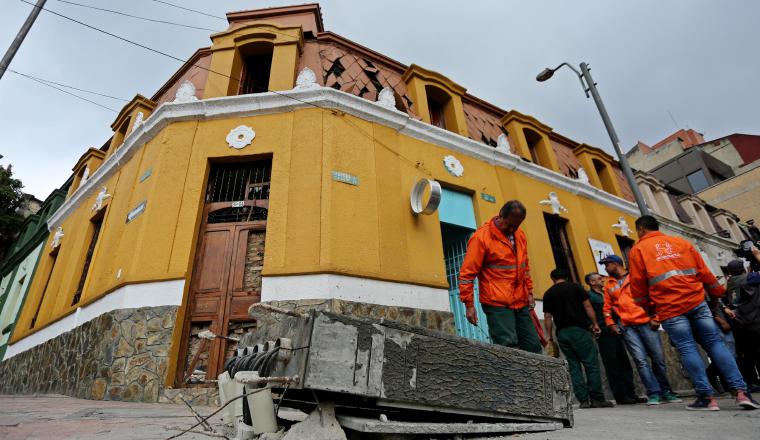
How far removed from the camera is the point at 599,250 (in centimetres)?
1070

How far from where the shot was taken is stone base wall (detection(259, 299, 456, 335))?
18.4 feet

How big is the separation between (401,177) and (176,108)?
466 cm

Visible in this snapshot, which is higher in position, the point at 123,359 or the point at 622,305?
the point at 622,305

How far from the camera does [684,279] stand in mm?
3299

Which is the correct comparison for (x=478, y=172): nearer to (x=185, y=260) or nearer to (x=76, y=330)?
(x=185, y=260)

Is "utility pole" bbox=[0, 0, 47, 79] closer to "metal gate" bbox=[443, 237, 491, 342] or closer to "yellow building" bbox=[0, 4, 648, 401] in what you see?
"yellow building" bbox=[0, 4, 648, 401]

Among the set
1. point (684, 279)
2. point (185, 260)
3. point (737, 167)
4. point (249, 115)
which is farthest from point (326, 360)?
point (737, 167)

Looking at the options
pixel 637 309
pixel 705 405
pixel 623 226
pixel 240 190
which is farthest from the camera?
pixel 623 226

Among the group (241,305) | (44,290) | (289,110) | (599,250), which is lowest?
(241,305)

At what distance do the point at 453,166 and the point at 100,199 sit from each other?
8318 mm

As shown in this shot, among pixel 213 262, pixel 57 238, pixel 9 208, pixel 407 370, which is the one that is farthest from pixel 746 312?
pixel 9 208

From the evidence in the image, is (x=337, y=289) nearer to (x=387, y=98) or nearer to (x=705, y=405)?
(x=705, y=405)

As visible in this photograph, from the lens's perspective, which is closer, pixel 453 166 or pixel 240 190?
pixel 240 190

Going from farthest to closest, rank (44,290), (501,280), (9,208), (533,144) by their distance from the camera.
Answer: (9,208) < (533,144) < (44,290) < (501,280)
